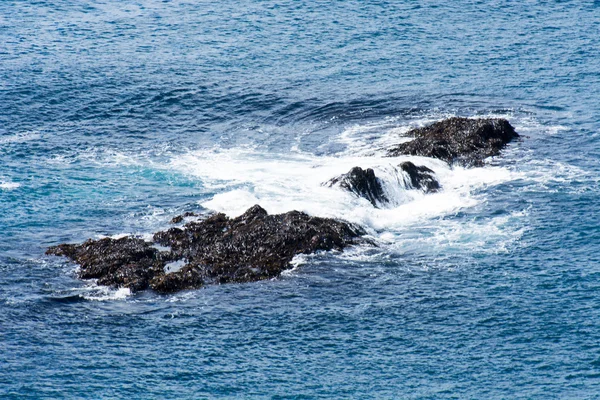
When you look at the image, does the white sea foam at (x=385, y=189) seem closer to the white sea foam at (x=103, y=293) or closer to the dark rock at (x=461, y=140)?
the dark rock at (x=461, y=140)

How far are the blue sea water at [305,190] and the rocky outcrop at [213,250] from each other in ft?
3.78

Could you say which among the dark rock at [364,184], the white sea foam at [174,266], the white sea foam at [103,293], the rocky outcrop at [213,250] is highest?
the dark rock at [364,184]

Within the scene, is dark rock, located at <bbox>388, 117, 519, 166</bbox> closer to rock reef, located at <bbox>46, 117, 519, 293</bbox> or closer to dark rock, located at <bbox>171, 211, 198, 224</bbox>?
rock reef, located at <bbox>46, 117, 519, 293</bbox>

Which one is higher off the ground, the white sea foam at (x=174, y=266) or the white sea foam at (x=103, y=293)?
the white sea foam at (x=174, y=266)

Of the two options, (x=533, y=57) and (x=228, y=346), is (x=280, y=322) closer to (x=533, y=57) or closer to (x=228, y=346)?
(x=228, y=346)

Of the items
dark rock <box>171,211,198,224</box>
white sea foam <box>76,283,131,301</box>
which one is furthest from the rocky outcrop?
dark rock <box>171,211,198,224</box>

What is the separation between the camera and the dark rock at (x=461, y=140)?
247 feet

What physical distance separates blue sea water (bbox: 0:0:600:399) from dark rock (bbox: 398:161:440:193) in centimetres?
99

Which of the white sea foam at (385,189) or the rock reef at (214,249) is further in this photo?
the white sea foam at (385,189)

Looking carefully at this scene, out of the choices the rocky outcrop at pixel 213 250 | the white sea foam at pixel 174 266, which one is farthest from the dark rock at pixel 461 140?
the white sea foam at pixel 174 266

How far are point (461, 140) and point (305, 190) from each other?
50.0 feet

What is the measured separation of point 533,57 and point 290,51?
2480cm

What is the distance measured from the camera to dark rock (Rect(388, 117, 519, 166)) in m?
75.4

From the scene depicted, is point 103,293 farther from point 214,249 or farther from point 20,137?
point 20,137
